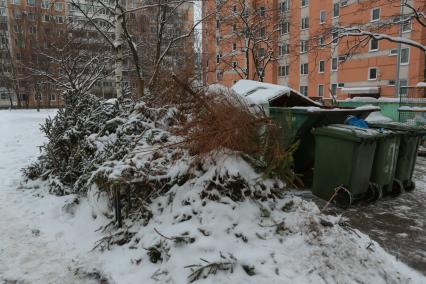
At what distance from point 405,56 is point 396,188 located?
27.0 metres

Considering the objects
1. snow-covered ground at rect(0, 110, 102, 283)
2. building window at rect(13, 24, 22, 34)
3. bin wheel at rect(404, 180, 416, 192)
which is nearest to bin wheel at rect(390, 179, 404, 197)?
bin wheel at rect(404, 180, 416, 192)

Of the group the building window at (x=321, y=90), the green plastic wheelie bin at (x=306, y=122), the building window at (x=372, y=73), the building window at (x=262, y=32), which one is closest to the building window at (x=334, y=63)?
the building window at (x=321, y=90)

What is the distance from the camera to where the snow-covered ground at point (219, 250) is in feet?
9.50

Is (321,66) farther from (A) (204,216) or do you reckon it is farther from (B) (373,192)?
(A) (204,216)

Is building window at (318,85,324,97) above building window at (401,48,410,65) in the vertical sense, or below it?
below

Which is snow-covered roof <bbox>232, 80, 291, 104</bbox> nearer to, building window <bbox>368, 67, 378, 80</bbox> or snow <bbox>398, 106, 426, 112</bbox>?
snow <bbox>398, 106, 426, 112</bbox>

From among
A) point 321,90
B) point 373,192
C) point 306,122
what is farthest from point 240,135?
point 321,90

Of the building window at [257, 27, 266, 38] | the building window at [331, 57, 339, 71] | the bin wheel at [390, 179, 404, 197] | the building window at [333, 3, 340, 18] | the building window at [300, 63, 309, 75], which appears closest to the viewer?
the bin wheel at [390, 179, 404, 197]

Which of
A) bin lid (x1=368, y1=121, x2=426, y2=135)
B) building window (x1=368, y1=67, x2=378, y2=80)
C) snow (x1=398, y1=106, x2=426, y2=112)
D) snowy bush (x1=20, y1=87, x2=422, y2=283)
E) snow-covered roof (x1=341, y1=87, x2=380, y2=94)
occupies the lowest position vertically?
A: snowy bush (x1=20, y1=87, x2=422, y2=283)

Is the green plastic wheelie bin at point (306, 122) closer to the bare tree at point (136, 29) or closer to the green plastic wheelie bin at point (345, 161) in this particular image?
the green plastic wheelie bin at point (345, 161)

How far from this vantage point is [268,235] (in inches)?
128

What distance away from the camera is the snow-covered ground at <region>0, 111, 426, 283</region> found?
289 cm

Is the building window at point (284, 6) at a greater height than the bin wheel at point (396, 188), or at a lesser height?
greater

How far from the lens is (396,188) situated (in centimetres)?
566
